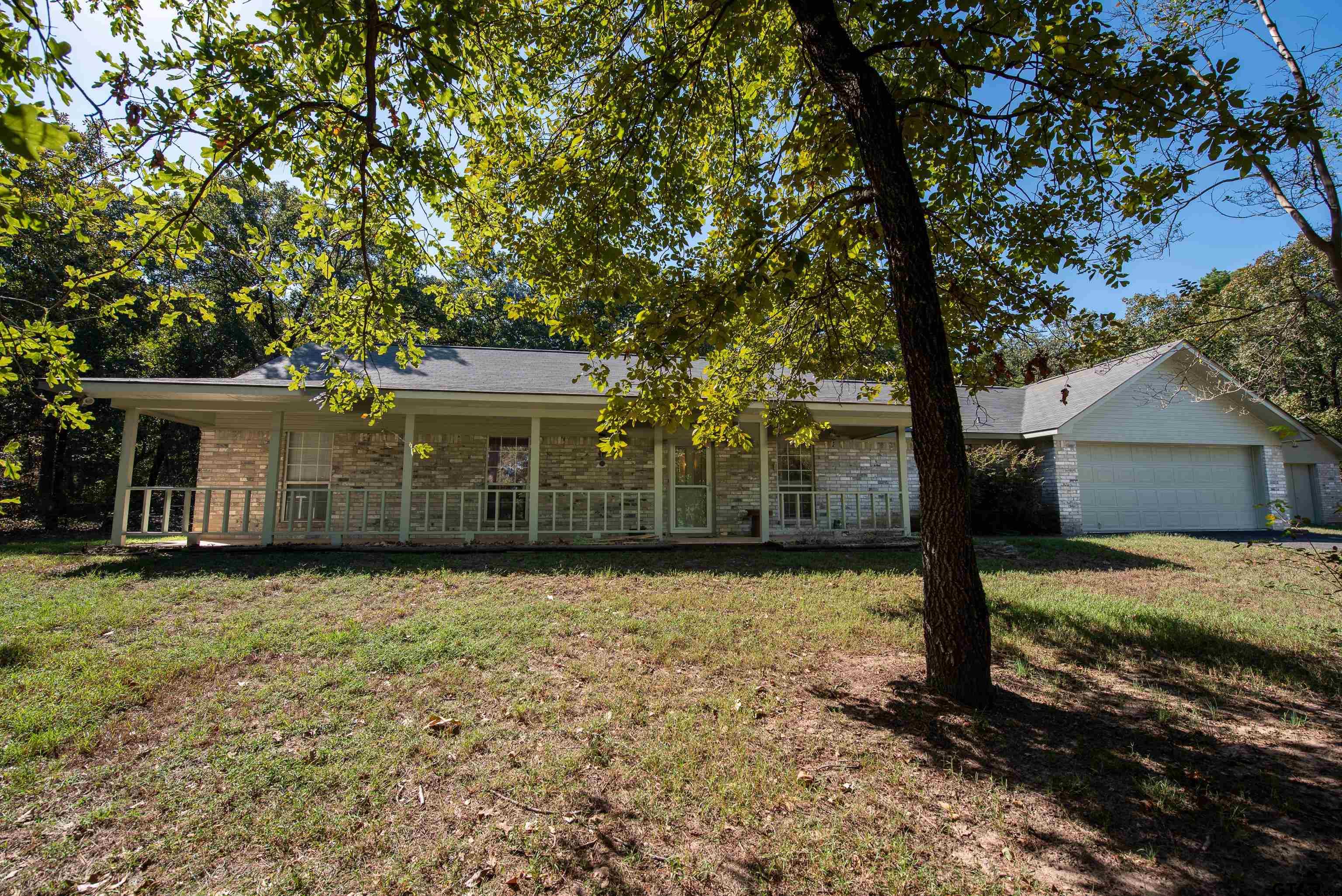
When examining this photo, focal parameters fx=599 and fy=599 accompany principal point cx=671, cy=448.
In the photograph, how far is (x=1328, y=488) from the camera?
17.3m

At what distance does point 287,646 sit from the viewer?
504 cm

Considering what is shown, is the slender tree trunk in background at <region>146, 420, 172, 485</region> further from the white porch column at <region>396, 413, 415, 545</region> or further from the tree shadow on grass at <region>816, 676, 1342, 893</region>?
the tree shadow on grass at <region>816, 676, 1342, 893</region>

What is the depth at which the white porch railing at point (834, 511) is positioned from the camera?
41.0 feet

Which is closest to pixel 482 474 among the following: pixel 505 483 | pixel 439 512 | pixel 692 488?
pixel 505 483

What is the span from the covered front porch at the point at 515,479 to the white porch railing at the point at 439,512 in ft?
0.15

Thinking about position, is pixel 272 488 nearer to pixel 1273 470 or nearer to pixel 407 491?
pixel 407 491

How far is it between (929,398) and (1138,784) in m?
2.30

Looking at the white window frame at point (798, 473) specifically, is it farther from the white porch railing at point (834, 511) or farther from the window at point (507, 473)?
the window at point (507, 473)

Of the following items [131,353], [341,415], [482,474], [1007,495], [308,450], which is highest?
[131,353]

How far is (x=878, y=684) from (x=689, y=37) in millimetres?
5542

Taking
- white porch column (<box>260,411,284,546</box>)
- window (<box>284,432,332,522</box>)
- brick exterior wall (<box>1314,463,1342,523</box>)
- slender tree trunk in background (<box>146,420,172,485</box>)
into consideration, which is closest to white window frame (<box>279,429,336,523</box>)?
window (<box>284,432,332,522</box>)

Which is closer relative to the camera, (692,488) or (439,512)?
(439,512)

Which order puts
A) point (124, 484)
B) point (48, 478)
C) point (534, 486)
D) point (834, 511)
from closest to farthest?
point (124, 484)
point (534, 486)
point (834, 511)
point (48, 478)

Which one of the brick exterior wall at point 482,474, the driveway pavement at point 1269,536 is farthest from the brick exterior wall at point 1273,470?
the brick exterior wall at point 482,474
